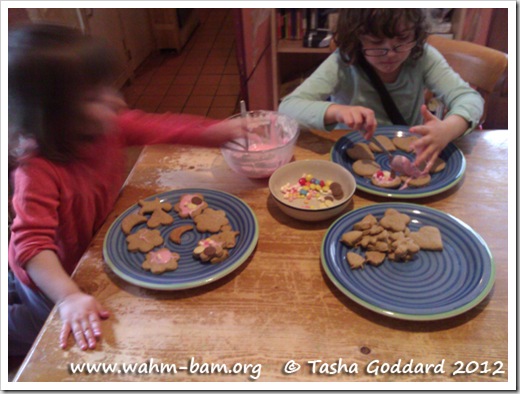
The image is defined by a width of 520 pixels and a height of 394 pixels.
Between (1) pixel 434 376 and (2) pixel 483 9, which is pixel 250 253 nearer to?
(1) pixel 434 376

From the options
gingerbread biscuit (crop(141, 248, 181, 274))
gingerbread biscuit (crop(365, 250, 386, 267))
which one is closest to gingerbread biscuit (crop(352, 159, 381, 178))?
gingerbread biscuit (crop(365, 250, 386, 267))

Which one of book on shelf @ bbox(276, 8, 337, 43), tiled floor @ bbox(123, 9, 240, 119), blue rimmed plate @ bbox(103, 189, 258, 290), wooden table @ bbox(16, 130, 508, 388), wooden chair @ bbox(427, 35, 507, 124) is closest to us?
wooden table @ bbox(16, 130, 508, 388)

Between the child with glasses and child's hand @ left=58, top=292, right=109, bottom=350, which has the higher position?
the child with glasses

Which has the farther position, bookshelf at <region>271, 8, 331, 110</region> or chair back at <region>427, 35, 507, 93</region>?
bookshelf at <region>271, 8, 331, 110</region>

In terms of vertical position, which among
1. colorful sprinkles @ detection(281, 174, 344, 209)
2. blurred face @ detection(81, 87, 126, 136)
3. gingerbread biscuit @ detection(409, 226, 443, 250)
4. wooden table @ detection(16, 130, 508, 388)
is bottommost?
wooden table @ detection(16, 130, 508, 388)

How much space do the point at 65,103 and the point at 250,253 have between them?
1.57 ft

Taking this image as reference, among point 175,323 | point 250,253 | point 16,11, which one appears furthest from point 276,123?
point 16,11

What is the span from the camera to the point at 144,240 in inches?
33.6

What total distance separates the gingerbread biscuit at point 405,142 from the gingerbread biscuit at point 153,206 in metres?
0.62

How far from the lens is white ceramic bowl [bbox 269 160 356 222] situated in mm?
870

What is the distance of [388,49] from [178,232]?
0.80 m

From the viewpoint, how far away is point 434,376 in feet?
1.99

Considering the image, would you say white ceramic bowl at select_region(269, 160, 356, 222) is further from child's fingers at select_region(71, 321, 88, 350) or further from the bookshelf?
the bookshelf

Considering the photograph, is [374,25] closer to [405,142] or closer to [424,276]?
[405,142]
